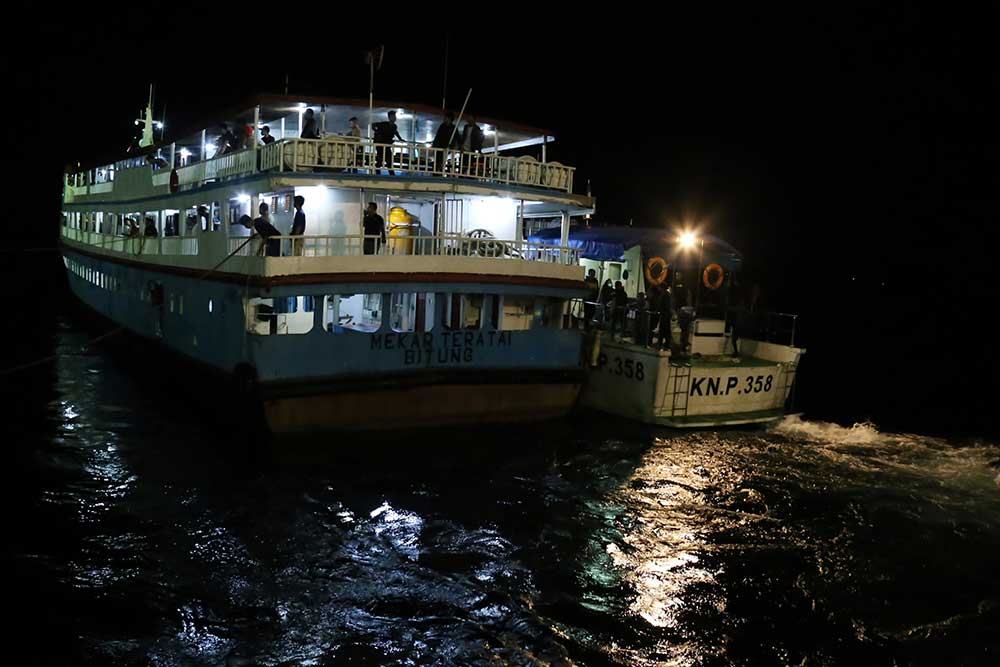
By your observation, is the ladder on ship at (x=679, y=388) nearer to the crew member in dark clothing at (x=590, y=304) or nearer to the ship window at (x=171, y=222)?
the crew member in dark clothing at (x=590, y=304)

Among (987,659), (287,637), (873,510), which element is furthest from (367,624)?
(873,510)

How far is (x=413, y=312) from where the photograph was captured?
17.1 metres

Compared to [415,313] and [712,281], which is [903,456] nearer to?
[712,281]

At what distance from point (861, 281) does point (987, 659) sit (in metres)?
85.4

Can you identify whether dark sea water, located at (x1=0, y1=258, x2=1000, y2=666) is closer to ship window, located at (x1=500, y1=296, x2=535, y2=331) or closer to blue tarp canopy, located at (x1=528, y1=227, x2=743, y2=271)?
ship window, located at (x1=500, y1=296, x2=535, y2=331)

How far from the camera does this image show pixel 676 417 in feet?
58.6

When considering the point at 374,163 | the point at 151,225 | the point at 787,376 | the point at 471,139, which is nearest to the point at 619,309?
the point at 787,376

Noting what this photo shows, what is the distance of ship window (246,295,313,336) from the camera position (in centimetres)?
1573

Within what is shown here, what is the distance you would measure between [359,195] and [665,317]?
284 inches

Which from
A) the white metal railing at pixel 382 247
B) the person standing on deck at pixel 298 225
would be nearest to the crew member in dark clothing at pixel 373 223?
the white metal railing at pixel 382 247

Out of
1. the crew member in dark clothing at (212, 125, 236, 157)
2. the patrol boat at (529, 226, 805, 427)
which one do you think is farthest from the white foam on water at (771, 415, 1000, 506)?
the crew member in dark clothing at (212, 125, 236, 157)

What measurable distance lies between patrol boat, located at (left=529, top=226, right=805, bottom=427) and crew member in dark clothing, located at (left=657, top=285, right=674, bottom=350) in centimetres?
27

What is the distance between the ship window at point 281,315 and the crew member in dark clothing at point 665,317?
25.3 ft

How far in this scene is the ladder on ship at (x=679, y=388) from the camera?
1756cm
